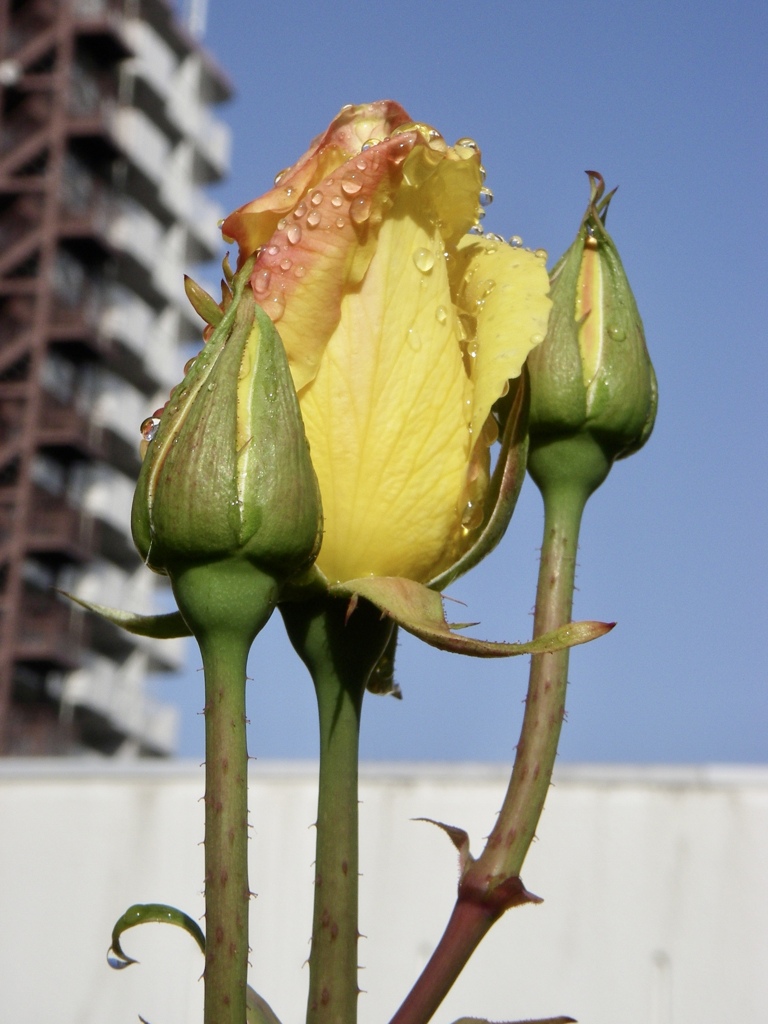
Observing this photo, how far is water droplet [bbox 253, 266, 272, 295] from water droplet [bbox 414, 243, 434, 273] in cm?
5

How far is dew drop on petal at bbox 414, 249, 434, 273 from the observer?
462 mm

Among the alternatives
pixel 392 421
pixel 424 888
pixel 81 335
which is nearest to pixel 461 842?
pixel 392 421

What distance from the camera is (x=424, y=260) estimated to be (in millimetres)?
464

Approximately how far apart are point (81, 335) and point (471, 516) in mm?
16183

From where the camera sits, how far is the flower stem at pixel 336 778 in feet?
1.42

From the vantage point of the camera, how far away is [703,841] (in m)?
1.94

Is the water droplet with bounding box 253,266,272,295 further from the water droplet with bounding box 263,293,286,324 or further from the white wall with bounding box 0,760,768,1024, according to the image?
the white wall with bounding box 0,760,768,1024

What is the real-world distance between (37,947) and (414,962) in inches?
20.4

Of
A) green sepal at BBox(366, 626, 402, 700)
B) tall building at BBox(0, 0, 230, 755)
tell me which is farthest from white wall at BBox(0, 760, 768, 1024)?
tall building at BBox(0, 0, 230, 755)

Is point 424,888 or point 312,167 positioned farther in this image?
point 424,888

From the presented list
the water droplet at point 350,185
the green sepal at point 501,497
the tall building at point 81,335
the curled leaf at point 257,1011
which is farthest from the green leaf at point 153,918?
the tall building at point 81,335

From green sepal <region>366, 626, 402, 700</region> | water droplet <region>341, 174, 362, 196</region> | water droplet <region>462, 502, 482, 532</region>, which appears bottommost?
green sepal <region>366, 626, 402, 700</region>

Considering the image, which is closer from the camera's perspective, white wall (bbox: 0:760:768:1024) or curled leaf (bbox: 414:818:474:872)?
curled leaf (bbox: 414:818:474:872)

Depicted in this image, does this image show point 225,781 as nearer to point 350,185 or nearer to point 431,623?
point 431,623
